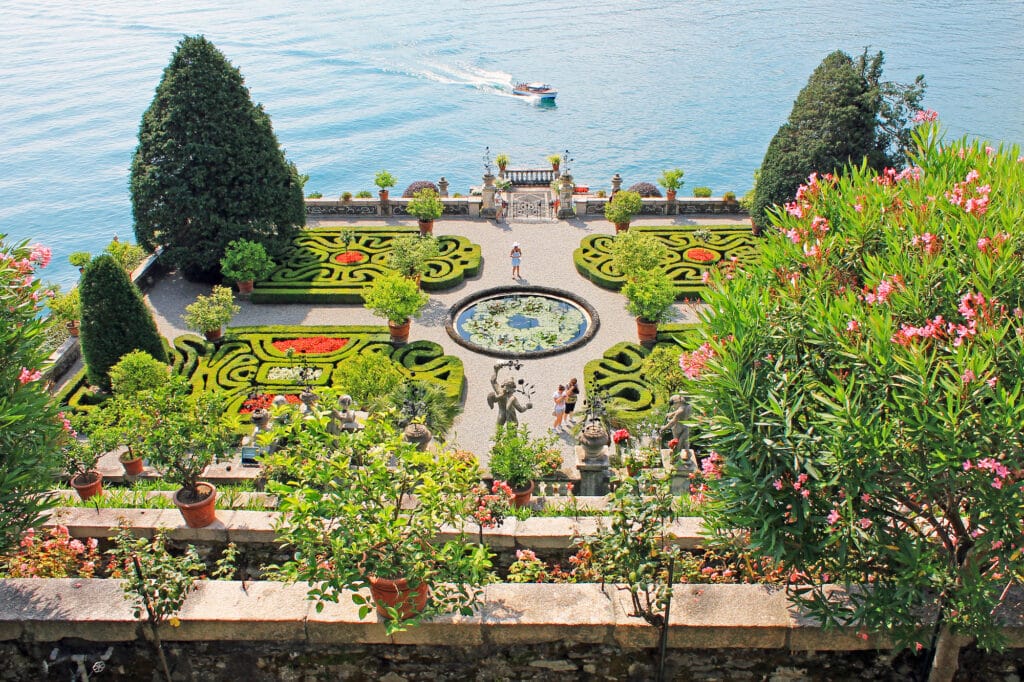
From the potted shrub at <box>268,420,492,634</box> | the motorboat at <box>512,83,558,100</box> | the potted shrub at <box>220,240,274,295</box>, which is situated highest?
the potted shrub at <box>268,420,492,634</box>

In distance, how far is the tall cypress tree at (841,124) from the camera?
97.0 feet

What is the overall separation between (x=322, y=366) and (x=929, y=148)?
1707 centimetres

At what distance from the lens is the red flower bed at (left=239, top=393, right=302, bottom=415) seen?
21484 millimetres

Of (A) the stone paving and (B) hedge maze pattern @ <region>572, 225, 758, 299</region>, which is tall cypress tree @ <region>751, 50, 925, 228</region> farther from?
(A) the stone paving

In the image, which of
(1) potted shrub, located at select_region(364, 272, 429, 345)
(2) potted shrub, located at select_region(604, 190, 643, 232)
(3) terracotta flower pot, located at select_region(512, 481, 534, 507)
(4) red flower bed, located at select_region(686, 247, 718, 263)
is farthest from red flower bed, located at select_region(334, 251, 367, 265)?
(3) terracotta flower pot, located at select_region(512, 481, 534, 507)

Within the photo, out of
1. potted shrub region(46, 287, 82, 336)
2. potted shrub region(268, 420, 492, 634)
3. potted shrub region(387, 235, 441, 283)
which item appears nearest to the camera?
potted shrub region(268, 420, 492, 634)

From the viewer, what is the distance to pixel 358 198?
38250mm

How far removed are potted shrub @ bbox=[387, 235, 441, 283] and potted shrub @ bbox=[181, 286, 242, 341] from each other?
17.9ft

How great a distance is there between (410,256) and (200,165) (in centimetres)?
791

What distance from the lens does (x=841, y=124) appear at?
29547 millimetres

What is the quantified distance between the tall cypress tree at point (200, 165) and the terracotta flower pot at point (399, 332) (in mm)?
7720

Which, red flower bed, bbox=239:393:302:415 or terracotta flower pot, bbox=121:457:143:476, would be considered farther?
red flower bed, bbox=239:393:302:415

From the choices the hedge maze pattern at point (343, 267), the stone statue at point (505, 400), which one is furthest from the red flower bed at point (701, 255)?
the stone statue at point (505, 400)

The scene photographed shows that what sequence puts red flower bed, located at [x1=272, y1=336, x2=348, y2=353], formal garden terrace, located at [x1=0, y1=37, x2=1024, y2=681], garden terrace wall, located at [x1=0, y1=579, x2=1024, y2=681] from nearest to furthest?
1. formal garden terrace, located at [x1=0, y1=37, x2=1024, y2=681]
2. garden terrace wall, located at [x1=0, y1=579, x2=1024, y2=681]
3. red flower bed, located at [x1=272, y1=336, x2=348, y2=353]
